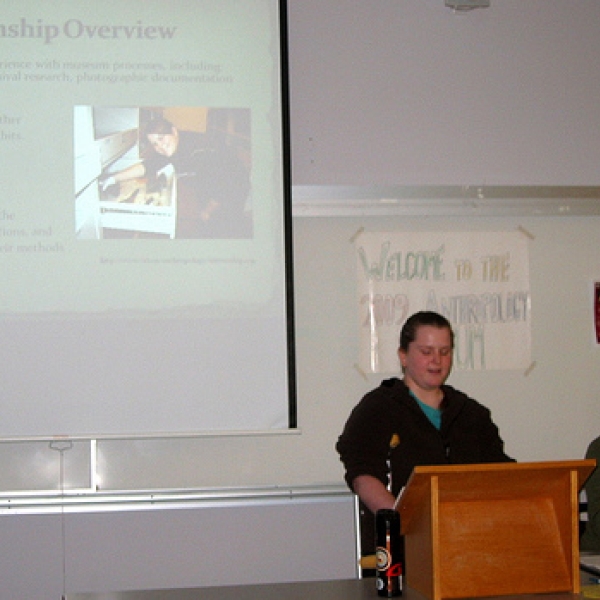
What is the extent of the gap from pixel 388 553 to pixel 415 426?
3.38 feet

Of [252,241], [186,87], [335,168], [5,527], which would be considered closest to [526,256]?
[335,168]

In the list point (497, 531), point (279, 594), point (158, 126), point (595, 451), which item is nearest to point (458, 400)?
point (595, 451)

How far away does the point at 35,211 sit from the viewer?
3.39m

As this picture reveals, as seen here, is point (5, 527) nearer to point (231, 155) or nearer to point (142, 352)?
point (142, 352)

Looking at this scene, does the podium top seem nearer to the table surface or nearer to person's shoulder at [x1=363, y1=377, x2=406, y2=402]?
the table surface

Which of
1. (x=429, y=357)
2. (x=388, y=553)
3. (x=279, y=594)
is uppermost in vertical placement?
(x=429, y=357)

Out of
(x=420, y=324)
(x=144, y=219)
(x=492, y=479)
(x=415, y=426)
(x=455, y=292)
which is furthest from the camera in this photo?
(x=455, y=292)

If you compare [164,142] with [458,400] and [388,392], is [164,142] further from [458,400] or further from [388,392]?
[458,400]

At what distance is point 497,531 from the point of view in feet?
7.04

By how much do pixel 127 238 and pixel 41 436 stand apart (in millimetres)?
821

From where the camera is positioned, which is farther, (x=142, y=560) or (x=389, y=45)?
(x=389, y=45)

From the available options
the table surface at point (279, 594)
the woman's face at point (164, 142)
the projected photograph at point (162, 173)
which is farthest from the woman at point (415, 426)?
the woman's face at point (164, 142)

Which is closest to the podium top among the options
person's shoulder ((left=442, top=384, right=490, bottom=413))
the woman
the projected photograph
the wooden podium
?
the wooden podium

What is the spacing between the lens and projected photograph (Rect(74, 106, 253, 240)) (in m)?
3.43
